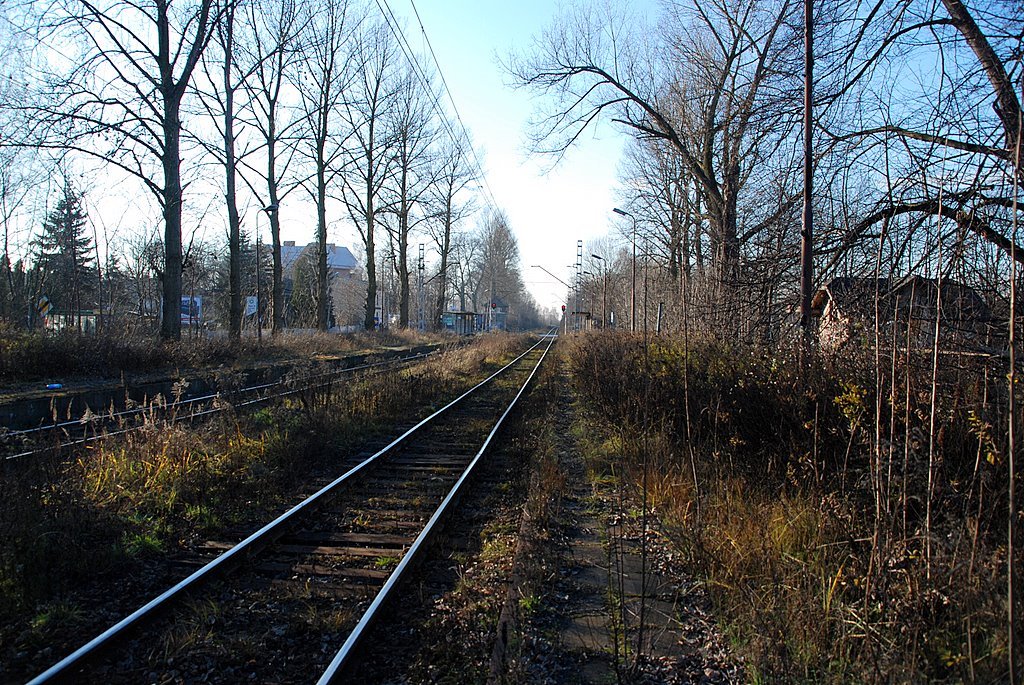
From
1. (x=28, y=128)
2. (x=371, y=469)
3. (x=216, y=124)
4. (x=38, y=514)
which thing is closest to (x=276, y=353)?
(x=216, y=124)

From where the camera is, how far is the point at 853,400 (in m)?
4.62

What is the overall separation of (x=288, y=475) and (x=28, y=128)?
46.8 feet

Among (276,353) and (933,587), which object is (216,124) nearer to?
Result: (276,353)

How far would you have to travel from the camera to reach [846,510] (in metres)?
4.69

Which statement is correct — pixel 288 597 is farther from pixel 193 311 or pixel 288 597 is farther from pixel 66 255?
pixel 193 311

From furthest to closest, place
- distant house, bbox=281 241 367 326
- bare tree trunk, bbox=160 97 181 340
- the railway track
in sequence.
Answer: distant house, bbox=281 241 367 326 < bare tree trunk, bbox=160 97 181 340 < the railway track

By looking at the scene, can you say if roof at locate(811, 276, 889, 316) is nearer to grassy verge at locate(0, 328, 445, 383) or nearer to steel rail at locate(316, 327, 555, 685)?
→ steel rail at locate(316, 327, 555, 685)

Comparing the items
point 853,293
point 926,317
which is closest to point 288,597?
point 926,317

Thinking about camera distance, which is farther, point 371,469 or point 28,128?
point 28,128

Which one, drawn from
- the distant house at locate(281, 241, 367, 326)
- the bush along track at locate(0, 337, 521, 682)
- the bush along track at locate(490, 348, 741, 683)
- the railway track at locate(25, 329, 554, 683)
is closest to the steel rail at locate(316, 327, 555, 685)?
the railway track at locate(25, 329, 554, 683)

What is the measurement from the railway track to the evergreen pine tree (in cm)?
1596

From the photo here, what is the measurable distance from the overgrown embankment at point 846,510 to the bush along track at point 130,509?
12.6 feet

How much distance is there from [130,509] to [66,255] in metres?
33.9

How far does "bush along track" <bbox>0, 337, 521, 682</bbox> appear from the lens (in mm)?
4340
